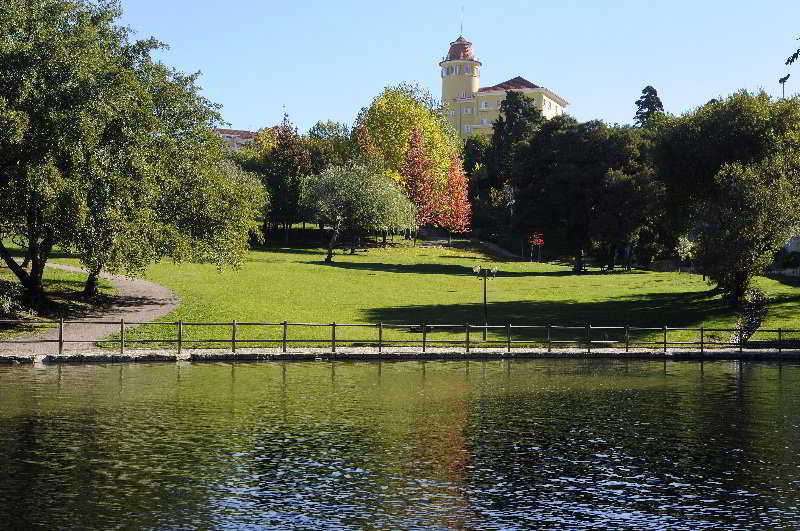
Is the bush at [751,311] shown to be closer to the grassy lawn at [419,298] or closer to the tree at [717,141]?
the grassy lawn at [419,298]

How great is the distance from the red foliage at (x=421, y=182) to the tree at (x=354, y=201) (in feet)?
63.2

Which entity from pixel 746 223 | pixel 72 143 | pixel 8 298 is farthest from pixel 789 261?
pixel 8 298

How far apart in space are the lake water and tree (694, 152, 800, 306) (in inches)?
780

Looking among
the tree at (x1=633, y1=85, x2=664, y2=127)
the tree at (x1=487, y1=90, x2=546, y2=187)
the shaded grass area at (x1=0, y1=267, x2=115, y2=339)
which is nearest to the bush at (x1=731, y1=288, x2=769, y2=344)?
the shaded grass area at (x1=0, y1=267, x2=115, y2=339)

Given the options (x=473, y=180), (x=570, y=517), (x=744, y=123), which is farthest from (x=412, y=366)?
(x=473, y=180)

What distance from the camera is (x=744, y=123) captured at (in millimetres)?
65750

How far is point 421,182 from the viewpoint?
117 meters

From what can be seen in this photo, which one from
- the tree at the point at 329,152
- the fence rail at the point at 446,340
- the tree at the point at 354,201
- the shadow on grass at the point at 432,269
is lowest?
the fence rail at the point at 446,340

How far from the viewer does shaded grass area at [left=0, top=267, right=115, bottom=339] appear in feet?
163

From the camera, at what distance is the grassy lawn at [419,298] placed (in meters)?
54.9

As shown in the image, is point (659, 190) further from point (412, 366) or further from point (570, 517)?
point (570, 517)

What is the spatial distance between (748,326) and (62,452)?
39.7m

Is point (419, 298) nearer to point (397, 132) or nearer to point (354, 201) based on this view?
point (354, 201)

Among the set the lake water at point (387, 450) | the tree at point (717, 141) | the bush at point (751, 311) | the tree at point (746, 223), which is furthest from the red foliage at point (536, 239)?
the lake water at point (387, 450)
